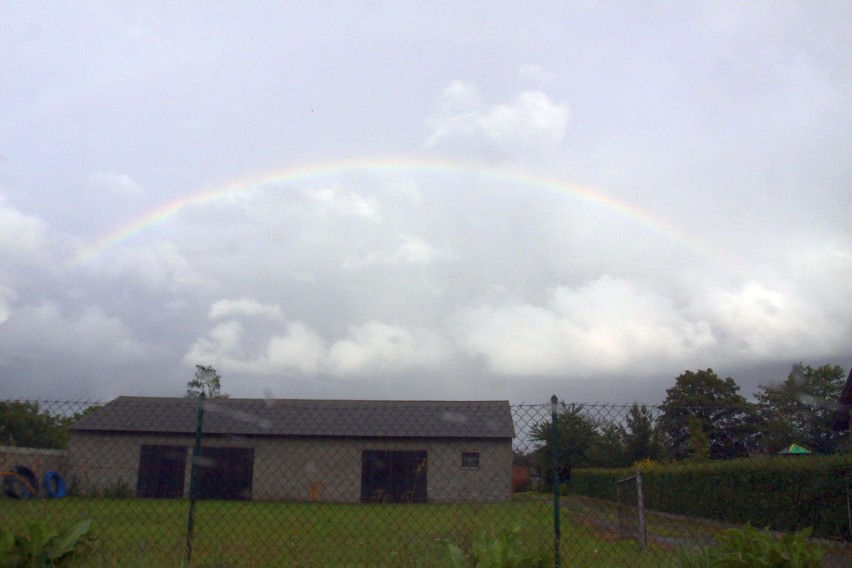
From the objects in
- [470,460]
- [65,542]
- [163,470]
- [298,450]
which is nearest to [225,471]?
[163,470]

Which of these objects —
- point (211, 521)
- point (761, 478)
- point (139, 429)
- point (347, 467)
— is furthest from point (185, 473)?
point (761, 478)

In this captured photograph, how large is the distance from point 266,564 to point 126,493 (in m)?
15.9

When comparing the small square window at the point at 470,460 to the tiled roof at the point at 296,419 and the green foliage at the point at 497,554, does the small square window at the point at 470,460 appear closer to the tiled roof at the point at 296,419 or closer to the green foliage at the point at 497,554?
the tiled roof at the point at 296,419

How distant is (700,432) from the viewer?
8664mm

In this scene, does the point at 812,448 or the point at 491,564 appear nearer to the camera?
the point at 491,564

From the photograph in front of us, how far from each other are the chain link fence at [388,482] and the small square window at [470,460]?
1.9 inches

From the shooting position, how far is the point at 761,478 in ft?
40.0

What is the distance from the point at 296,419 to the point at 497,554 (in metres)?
21.3

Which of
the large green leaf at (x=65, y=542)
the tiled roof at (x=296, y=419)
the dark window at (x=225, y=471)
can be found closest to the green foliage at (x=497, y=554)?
the large green leaf at (x=65, y=542)

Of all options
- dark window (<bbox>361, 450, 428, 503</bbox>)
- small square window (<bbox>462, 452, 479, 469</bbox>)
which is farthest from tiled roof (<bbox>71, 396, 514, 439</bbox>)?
dark window (<bbox>361, 450, 428, 503</bbox>)

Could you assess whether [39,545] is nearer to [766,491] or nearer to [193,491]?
[193,491]

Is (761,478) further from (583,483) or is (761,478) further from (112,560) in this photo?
(583,483)

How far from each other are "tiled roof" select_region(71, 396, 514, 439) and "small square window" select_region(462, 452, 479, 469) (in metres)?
0.64

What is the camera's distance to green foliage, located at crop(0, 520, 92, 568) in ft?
14.1
